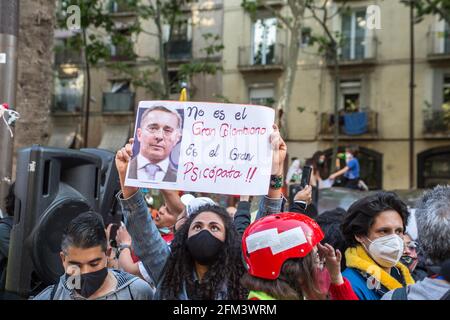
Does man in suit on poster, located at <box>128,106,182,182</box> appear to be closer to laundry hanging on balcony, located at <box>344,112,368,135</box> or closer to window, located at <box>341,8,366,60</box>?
laundry hanging on balcony, located at <box>344,112,368,135</box>

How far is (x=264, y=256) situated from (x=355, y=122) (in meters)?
19.7

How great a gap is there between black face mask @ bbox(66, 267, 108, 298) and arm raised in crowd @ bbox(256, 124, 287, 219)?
88cm

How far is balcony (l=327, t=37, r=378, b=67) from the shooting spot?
20969mm

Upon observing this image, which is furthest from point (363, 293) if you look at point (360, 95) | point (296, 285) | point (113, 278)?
point (360, 95)

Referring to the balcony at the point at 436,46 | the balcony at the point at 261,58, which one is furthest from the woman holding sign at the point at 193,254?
the balcony at the point at 261,58

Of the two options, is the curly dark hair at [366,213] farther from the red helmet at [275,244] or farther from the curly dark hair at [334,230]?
the red helmet at [275,244]

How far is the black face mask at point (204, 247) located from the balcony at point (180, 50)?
860 inches

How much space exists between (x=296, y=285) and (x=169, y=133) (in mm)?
1099

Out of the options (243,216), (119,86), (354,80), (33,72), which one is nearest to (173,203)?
(243,216)

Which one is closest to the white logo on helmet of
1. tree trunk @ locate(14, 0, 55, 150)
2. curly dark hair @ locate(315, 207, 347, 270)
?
curly dark hair @ locate(315, 207, 347, 270)

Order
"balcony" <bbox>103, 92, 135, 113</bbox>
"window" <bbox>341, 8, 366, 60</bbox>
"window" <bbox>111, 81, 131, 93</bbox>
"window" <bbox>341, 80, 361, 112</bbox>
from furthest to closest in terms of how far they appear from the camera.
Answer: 1. "window" <bbox>111, 81, 131, 93</bbox>
2. "balcony" <bbox>103, 92, 135, 113</bbox>
3. "window" <bbox>341, 80, 361, 112</bbox>
4. "window" <bbox>341, 8, 366, 60</bbox>

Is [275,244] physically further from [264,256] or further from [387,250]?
[387,250]

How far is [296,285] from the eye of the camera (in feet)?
6.81

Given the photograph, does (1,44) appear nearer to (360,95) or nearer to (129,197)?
(129,197)
